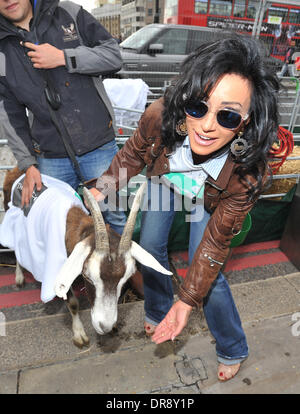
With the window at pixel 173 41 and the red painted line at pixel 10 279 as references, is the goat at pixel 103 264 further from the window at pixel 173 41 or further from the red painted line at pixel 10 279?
the window at pixel 173 41

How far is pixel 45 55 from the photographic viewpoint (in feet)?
7.50

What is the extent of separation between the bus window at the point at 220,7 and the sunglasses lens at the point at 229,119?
12.8 m

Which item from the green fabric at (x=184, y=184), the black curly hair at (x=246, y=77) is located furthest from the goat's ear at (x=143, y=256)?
the black curly hair at (x=246, y=77)

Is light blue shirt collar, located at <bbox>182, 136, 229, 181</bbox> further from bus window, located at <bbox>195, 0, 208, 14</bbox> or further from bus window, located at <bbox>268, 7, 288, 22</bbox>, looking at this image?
bus window, located at <bbox>195, 0, 208, 14</bbox>

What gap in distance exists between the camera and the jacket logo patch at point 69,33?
245 cm

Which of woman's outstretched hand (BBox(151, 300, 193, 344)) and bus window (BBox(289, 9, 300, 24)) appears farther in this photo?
bus window (BBox(289, 9, 300, 24))

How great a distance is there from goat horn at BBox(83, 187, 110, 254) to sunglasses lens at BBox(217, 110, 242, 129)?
93 cm

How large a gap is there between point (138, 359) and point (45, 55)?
262 cm

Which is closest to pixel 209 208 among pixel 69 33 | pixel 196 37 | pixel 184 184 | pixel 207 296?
pixel 184 184

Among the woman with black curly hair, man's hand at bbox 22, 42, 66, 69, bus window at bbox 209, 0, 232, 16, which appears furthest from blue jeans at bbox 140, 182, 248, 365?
bus window at bbox 209, 0, 232, 16

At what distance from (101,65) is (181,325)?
84.9 inches

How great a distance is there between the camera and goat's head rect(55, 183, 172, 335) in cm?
198

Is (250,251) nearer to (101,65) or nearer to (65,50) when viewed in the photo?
(101,65)
